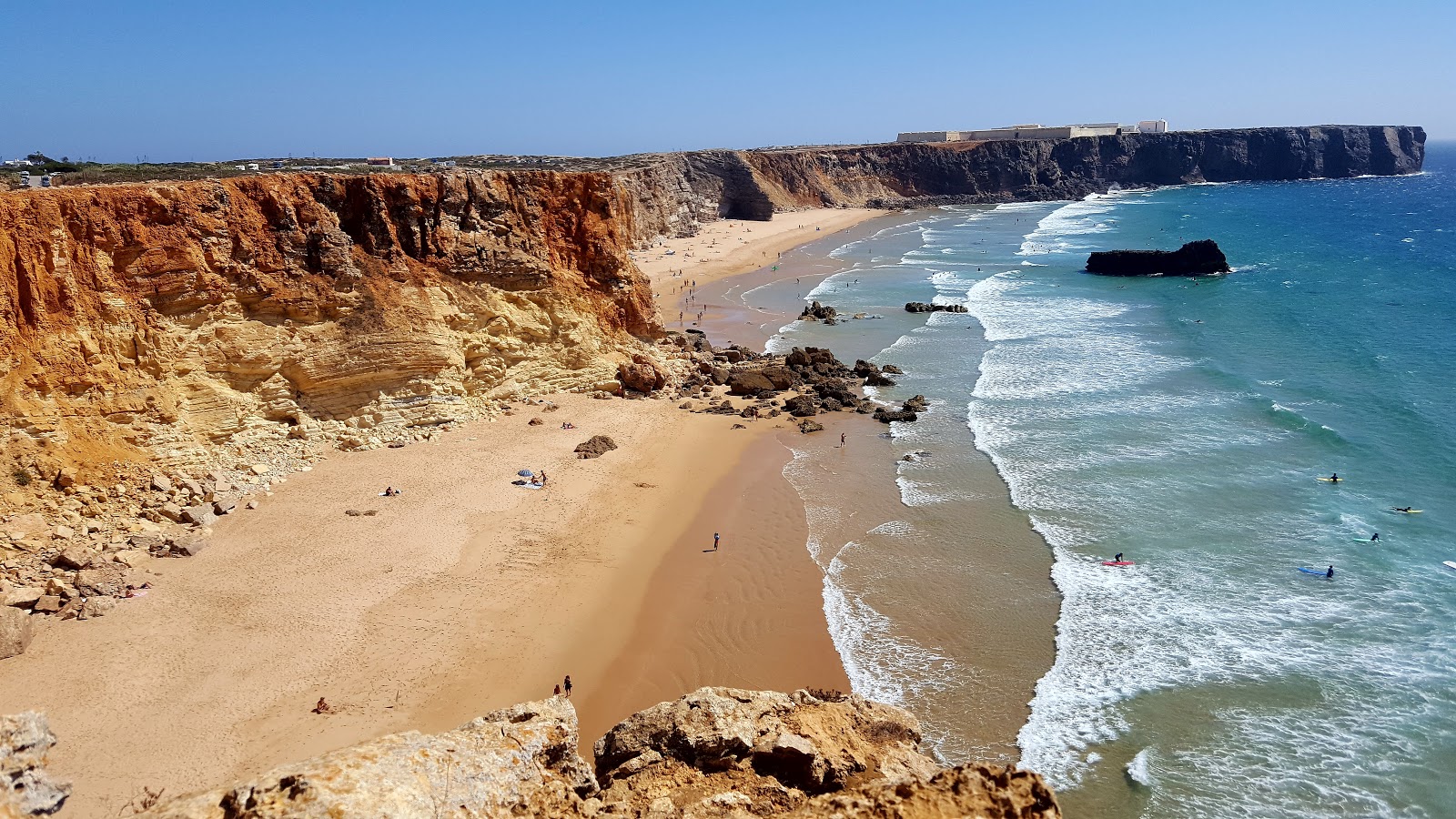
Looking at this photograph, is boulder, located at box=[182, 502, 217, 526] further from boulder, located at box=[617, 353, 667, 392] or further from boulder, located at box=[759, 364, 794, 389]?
boulder, located at box=[759, 364, 794, 389]

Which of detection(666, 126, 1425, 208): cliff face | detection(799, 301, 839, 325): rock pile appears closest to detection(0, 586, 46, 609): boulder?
detection(799, 301, 839, 325): rock pile

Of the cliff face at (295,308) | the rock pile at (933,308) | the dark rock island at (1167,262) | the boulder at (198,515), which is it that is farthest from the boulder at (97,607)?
the dark rock island at (1167,262)

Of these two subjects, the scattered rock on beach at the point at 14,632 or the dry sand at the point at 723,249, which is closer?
the scattered rock on beach at the point at 14,632

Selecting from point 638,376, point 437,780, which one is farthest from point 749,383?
point 437,780

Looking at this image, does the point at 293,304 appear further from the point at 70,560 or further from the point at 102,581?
the point at 102,581

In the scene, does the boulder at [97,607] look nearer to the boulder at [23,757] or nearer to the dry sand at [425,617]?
the dry sand at [425,617]

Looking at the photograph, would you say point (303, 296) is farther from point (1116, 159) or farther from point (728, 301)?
point (1116, 159)

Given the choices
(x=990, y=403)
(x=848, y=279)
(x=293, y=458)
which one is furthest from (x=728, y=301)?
(x=293, y=458)
